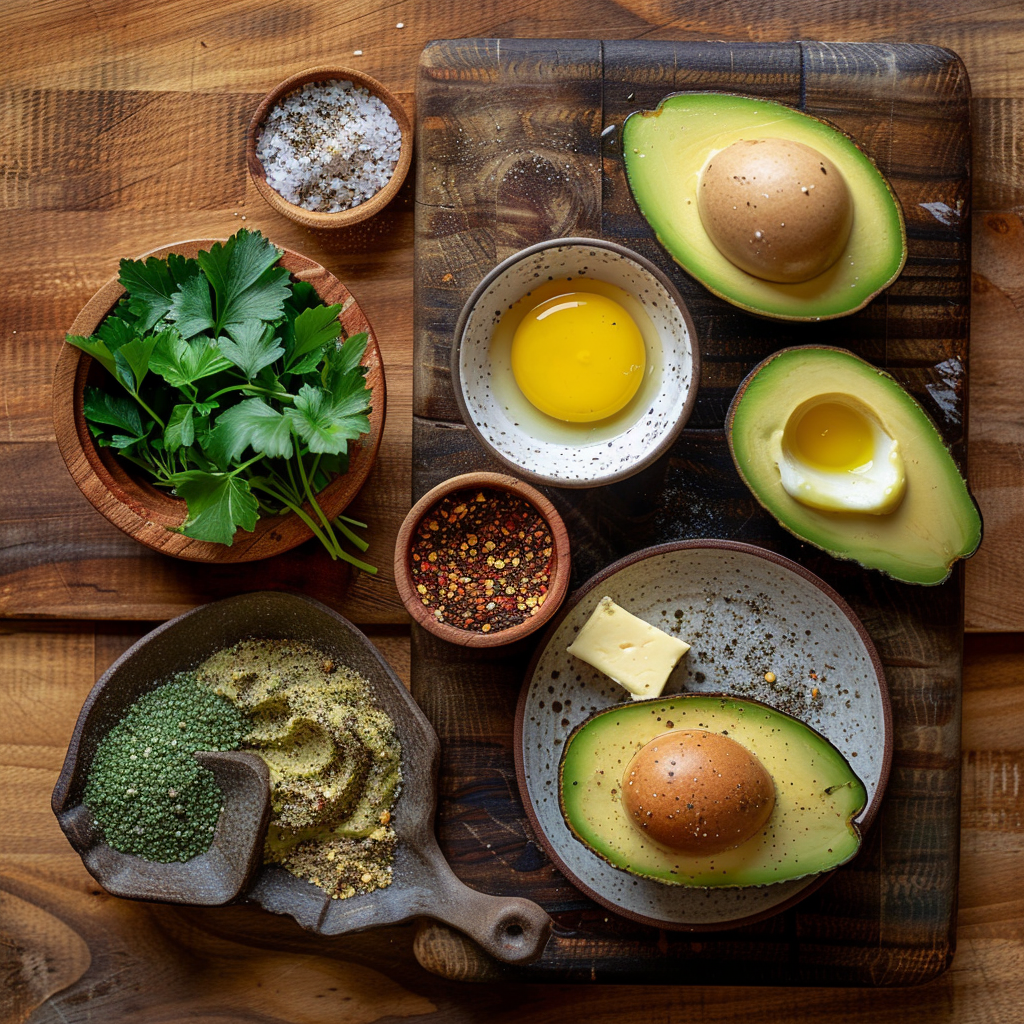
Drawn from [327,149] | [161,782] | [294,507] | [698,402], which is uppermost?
[327,149]

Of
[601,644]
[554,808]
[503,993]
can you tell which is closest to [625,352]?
[601,644]

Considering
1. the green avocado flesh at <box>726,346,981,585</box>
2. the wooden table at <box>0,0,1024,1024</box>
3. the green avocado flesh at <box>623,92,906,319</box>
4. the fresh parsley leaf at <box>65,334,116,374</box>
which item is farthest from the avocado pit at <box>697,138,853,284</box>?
the fresh parsley leaf at <box>65,334,116,374</box>

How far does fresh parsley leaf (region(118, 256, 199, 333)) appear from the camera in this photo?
1156 millimetres

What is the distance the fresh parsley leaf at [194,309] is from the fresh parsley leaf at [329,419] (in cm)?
17

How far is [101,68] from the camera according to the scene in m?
1.36

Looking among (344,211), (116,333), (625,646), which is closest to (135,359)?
(116,333)

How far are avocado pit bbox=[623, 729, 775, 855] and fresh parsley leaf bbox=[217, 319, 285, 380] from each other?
71cm

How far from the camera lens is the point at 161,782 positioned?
122cm

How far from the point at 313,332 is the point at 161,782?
0.66m

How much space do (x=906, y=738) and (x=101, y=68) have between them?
5.24 feet

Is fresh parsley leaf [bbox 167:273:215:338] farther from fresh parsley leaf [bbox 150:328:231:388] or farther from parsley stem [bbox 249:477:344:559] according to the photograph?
parsley stem [bbox 249:477:344:559]

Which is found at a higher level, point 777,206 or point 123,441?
point 777,206

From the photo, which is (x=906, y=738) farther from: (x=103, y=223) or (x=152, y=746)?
(x=103, y=223)

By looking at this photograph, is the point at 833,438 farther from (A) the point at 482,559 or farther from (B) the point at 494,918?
(B) the point at 494,918
